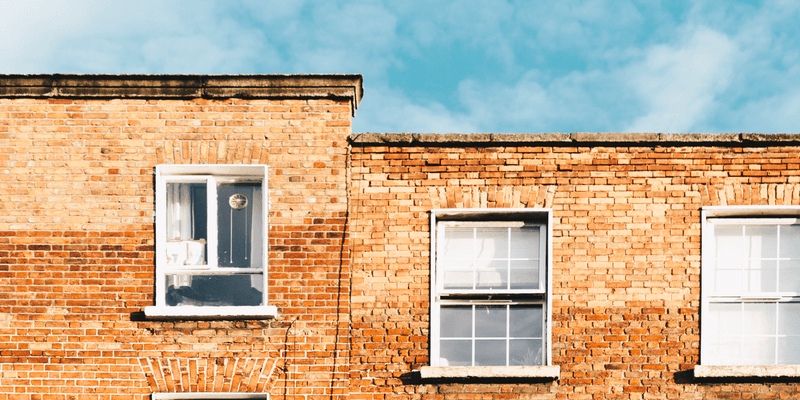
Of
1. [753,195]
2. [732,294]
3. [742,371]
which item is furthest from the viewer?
[732,294]

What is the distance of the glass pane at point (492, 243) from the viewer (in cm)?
644

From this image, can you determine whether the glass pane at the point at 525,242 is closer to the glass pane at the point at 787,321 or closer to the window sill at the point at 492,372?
the window sill at the point at 492,372

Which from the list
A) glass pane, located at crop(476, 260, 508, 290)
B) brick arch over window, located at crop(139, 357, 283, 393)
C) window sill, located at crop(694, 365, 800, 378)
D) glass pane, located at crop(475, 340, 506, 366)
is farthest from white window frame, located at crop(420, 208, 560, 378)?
brick arch over window, located at crop(139, 357, 283, 393)

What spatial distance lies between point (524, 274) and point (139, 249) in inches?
168

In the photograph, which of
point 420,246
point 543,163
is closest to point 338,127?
point 420,246

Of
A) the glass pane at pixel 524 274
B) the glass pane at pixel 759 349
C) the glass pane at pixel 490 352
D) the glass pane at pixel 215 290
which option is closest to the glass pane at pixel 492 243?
the glass pane at pixel 524 274

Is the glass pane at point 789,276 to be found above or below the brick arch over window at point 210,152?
below

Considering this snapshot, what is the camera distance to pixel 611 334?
6.21m

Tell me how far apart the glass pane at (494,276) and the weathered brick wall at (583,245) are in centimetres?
56

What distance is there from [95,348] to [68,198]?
5.47 feet

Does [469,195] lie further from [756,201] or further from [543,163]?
[756,201]

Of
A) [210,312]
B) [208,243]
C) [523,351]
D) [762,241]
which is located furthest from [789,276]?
[208,243]

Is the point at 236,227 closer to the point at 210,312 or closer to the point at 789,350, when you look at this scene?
the point at 210,312

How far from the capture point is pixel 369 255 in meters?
6.28
